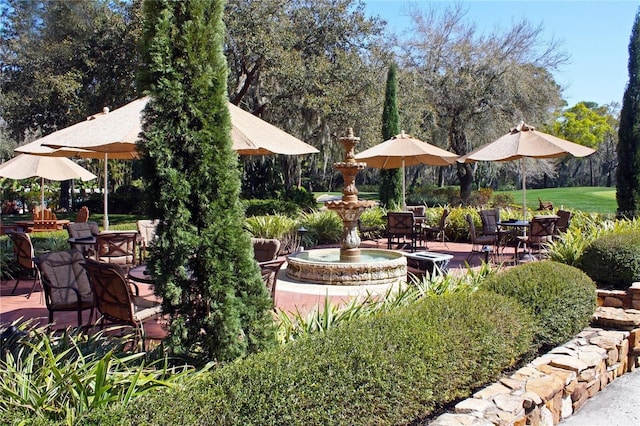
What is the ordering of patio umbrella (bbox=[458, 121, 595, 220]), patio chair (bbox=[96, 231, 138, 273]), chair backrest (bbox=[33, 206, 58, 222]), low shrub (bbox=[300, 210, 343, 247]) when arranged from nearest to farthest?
patio chair (bbox=[96, 231, 138, 273]) < patio umbrella (bbox=[458, 121, 595, 220]) < low shrub (bbox=[300, 210, 343, 247]) < chair backrest (bbox=[33, 206, 58, 222])

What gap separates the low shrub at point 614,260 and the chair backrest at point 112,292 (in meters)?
5.93

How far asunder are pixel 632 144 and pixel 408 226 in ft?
20.2

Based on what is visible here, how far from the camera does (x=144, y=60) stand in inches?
129

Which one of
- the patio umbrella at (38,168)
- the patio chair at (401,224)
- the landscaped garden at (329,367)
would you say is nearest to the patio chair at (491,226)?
the patio chair at (401,224)

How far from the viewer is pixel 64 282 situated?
545 cm

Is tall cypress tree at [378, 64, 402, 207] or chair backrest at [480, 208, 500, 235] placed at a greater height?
tall cypress tree at [378, 64, 402, 207]

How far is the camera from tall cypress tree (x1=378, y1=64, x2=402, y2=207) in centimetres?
1658

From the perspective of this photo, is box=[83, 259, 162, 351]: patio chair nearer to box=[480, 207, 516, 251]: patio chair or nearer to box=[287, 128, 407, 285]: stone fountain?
box=[287, 128, 407, 285]: stone fountain

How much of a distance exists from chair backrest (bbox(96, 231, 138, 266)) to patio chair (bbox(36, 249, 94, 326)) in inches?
78.9

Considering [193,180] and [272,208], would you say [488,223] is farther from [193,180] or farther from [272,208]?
[193,180]

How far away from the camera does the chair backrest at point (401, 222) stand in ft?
36.2

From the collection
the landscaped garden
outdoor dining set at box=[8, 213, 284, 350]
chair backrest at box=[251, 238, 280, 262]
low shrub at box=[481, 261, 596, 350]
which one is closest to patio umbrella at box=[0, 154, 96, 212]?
outdoor dining set at box=[8, 213, 284, 350]

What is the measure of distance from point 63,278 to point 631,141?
41.6ft

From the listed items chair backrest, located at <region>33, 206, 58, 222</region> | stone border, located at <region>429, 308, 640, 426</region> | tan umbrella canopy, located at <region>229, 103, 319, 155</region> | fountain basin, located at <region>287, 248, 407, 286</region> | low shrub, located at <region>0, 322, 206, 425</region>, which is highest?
tan umbrella canopy, located at <region>229, 103, 319, 155</region>
